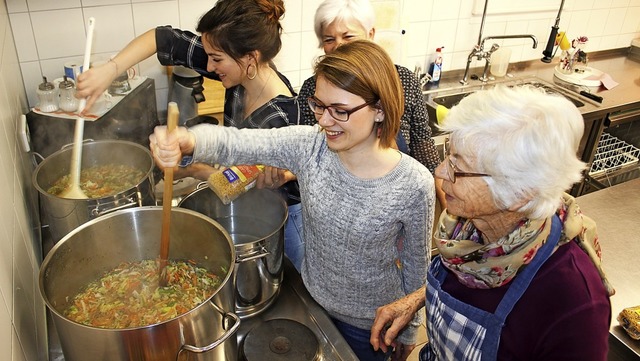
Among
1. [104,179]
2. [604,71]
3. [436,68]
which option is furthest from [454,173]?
[604,71]

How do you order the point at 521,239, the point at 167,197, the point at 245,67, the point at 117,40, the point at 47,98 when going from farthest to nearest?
the point at 117,40 < the point at 47,98 < the point at 245,67 < the point at 167,197 < the point at 521,239

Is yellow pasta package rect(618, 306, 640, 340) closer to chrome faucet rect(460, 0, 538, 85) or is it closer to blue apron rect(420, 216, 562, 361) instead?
Result: blue apron rect(420, 216, 562, 361)

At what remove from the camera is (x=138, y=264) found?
1.32 meters

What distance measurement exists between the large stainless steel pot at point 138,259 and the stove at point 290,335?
7 centimetres

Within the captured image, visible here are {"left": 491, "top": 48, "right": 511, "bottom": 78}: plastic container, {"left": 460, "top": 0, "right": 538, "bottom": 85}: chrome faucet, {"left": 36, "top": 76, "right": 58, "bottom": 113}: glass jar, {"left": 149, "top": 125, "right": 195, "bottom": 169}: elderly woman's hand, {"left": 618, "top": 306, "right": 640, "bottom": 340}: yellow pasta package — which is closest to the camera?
{"left": 149, "top": 125, "right": 195, "bottom": 169}: elderly woman's hand

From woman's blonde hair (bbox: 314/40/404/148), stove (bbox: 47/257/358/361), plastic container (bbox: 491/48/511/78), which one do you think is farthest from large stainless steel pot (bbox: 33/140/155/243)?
plastic container (bbox: 491/48/511/78)

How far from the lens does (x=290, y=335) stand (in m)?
1.18

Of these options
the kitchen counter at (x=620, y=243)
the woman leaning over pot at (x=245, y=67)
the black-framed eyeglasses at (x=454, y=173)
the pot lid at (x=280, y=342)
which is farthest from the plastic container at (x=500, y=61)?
the pot lid at (x=280, y=342)

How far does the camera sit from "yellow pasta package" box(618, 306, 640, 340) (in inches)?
54.2

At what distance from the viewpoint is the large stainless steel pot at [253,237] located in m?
1.20

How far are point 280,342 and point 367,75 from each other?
657 mm

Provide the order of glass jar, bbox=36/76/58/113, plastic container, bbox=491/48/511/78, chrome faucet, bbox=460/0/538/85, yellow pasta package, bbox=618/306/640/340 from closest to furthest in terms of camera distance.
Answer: yellow pasta package, bbox=618/306/640/340 < glass jar, bbox=36/76/58/113 < chrome faucet, bbox=460/0/538/85 < plastic container, bbox=491/48/511/78

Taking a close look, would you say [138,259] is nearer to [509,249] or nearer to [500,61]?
[509,249]

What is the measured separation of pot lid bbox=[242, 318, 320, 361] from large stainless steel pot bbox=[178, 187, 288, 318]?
0.09m
